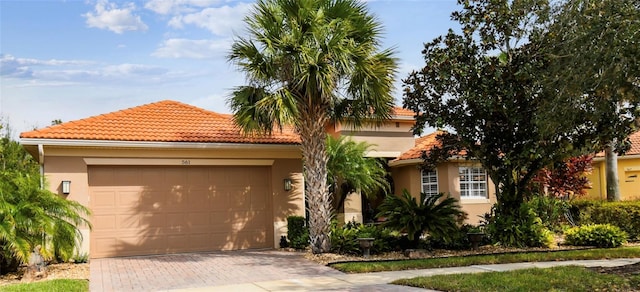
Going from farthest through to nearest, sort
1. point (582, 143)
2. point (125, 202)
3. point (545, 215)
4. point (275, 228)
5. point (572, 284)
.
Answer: point (545, 215) < point (275, 228) < point (125, 202) < point (582, 143) < point (572, 284)

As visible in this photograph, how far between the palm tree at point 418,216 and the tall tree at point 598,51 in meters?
4.27

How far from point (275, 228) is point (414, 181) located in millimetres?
7562

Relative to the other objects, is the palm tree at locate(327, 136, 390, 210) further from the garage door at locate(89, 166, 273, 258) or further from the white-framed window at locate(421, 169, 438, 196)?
the white-framed window at locate(421, 169, 438, 196)

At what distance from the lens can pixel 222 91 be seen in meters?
Answer: 14.4

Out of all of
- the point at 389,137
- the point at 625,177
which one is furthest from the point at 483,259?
the point at 625,177

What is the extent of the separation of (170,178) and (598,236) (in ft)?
37.3

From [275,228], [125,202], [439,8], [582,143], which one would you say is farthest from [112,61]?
[582,143]

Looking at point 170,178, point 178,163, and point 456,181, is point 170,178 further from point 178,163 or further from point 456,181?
point 456,181

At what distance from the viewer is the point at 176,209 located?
15719 millimetres

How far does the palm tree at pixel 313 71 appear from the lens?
1325 cm

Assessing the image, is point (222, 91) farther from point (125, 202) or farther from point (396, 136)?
point (396, 136)

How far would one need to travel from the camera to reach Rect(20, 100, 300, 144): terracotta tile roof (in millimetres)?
14800

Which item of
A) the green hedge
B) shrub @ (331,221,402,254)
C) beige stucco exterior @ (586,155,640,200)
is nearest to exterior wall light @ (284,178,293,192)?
shrub @ (331,221,402,254)

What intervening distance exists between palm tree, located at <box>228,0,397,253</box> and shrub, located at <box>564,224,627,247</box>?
245 inches
